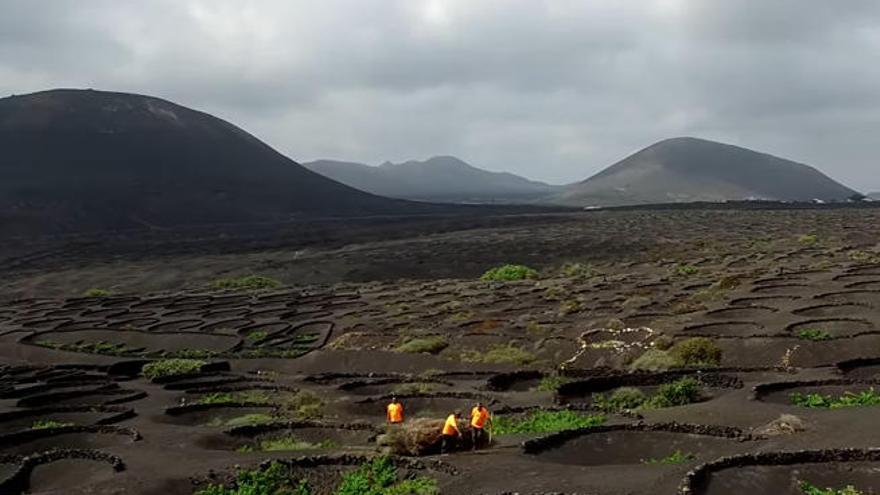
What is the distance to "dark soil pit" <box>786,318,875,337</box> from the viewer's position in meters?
36.4

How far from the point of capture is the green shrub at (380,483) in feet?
61.5

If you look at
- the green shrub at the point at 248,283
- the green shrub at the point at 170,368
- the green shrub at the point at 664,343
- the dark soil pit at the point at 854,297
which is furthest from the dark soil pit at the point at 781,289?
the green shrub at the point at 248,283

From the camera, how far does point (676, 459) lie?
20.0 m

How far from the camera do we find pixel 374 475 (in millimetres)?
19969

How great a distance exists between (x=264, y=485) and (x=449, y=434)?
4533 millimetres

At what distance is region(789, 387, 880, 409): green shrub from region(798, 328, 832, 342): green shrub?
968 centimetres

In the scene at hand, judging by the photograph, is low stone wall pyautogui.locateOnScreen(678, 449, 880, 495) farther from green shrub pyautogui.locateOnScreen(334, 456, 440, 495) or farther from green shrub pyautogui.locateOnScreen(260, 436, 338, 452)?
green shrub pyautogui.locateOnScreen(260, 436, 338, 452)

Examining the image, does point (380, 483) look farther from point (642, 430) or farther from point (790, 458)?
point (790, 458)

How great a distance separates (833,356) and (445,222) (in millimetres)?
124175

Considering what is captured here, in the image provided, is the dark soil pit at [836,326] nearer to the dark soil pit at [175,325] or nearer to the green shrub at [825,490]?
the green shrub at [825,490]

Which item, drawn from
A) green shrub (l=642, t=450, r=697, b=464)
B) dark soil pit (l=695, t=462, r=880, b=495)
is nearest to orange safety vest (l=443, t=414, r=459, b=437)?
green shrub (l=642, t=450, r=697, b=464)

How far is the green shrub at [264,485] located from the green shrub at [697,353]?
19.6 meters

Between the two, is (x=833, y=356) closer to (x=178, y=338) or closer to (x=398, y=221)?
(x=178, y=338)

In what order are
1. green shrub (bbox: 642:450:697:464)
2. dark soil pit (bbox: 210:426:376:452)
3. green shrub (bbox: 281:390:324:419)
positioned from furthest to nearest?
1. green shrub (bbox: 281:390:324:419)
2. dark soil pit (bbox: 210:426:376:452)
3. green shrub (bbox: 642:450:697:464)
